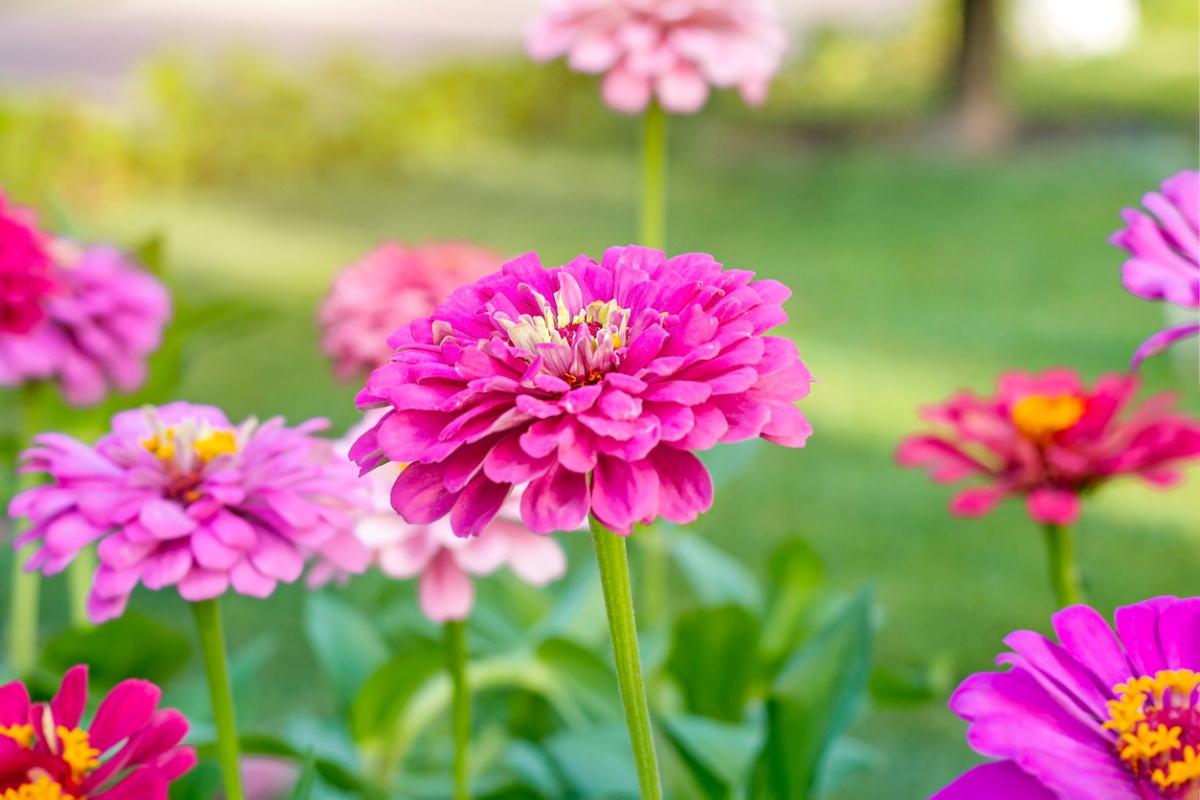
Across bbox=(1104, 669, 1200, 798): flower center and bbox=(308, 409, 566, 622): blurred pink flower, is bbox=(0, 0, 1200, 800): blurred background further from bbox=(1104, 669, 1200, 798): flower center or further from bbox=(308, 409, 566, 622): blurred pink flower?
bbox=(1104, 669, 1200, 798): flower center

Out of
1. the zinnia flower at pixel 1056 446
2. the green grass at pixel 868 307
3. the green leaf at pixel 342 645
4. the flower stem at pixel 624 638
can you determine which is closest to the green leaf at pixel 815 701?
the zinnia flower at pixel 1056 446

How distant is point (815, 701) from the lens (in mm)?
841

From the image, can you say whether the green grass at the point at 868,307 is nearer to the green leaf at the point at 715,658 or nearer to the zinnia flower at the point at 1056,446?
the green leaf at the point at 715,658

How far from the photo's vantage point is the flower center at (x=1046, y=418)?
2.88 ft

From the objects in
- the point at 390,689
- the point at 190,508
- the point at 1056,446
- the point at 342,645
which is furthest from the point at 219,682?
the point at 1056,446

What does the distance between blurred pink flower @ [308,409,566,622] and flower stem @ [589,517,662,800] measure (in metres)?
0.23

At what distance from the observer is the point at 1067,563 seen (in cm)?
85

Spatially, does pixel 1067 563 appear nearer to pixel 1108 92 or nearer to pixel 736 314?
pixel 736 314

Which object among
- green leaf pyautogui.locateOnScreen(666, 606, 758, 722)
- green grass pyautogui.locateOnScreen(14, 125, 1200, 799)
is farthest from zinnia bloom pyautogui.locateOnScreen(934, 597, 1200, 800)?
green grass pyautogui.locateOnScreen(14, 125, 1200, 799)

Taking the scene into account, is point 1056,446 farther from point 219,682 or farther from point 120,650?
point 120,650

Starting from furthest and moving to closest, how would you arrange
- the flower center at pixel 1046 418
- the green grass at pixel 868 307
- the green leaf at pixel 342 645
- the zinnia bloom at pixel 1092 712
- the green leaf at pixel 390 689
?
the green grass at pixel 868 307
the green leaf at pixel 342 645
the green leaf at pixel 390 689
the flower center at pixel 1046 418
the zinnia bloom at pixel 1092 712

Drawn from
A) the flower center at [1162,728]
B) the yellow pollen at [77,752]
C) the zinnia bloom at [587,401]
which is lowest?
the yellow pollen at [77,752]

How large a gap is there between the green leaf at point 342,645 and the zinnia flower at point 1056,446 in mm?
495

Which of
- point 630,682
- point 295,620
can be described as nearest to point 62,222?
point 295,620
